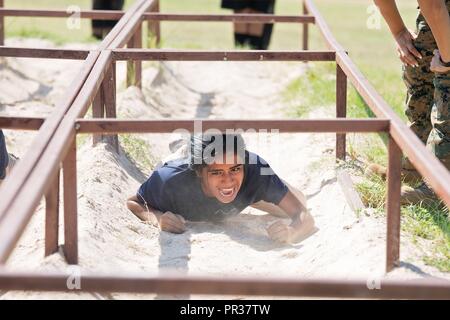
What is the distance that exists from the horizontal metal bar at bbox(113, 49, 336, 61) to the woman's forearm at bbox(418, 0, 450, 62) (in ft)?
3.99

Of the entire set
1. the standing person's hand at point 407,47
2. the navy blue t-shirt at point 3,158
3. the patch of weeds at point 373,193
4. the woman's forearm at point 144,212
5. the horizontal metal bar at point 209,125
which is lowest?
the woman's forearm at point 144,212

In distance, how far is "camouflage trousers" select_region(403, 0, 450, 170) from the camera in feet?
15.4

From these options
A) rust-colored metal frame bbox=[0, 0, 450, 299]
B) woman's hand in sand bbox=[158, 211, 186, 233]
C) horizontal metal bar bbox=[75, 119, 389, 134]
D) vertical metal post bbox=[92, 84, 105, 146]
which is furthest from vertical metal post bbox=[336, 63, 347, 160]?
horizontal metal bar bbox=[75, 119, 389, 134]

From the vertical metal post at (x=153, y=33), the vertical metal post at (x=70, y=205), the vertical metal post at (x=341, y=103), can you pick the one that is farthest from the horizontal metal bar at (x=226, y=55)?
the vertical metal post at (x=153, y=33)

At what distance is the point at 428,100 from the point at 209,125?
1820 mm

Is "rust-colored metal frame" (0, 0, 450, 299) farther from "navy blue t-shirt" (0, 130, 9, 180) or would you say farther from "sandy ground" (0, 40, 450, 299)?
"navy blue t-shirt" (0, 130, 9, 180)

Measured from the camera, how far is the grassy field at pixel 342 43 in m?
4.69

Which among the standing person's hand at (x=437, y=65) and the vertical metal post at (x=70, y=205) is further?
the standing person's hand at (x=437, y=65)

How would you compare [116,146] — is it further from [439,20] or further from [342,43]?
[342,43]

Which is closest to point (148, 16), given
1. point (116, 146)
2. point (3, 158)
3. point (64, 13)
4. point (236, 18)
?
point (64, 13)

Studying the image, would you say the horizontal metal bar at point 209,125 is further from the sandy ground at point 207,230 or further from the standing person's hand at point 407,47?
the standing person's hand at point 407,47

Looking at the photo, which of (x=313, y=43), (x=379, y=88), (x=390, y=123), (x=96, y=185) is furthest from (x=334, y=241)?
(x=313, y=43)

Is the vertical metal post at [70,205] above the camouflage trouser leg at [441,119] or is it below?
below

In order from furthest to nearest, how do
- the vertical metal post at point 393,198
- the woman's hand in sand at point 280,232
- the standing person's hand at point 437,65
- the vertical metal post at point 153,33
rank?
the vertical metal post at point 153,33, the woman's hand in sand at point 280,232, the standing person's hand at point 437,65, the vertical metal post at point 393,198
